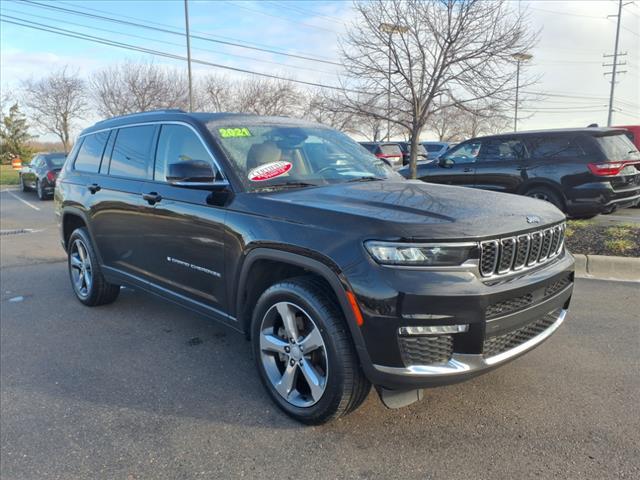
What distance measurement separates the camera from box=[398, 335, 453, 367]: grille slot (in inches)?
97.1

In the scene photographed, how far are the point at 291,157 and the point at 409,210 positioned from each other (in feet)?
4.15

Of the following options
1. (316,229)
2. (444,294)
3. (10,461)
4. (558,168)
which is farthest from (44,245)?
(558,168)

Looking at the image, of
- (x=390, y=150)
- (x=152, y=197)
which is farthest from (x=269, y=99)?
(x=152, y=197)

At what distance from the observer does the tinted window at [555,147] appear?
27.8ft

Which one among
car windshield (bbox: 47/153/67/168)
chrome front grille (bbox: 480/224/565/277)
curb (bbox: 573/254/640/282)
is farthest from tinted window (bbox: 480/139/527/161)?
car windshield (bbox: 47/153/67/168)

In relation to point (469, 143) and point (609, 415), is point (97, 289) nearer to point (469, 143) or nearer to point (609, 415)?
point (609, 415)

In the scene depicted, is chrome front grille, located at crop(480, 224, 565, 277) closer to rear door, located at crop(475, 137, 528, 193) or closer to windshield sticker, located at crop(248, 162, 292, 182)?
windshield sticker, located at crop(248, 162, 292, 182)

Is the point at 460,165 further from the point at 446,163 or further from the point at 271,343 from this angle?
the point at 271,343

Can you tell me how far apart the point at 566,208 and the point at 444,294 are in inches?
283

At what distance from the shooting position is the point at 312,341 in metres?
2.82

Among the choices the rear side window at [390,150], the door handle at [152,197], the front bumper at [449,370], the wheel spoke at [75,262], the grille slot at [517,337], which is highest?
the rear side window at [390,150]

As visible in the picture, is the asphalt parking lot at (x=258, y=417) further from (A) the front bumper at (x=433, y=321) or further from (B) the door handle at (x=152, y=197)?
(B) the door handle at (x=152, y=197)

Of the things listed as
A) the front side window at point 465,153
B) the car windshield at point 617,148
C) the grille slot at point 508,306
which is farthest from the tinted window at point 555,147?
the grille slot at point 508,306

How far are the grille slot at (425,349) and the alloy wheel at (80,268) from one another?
3758 millimetres
